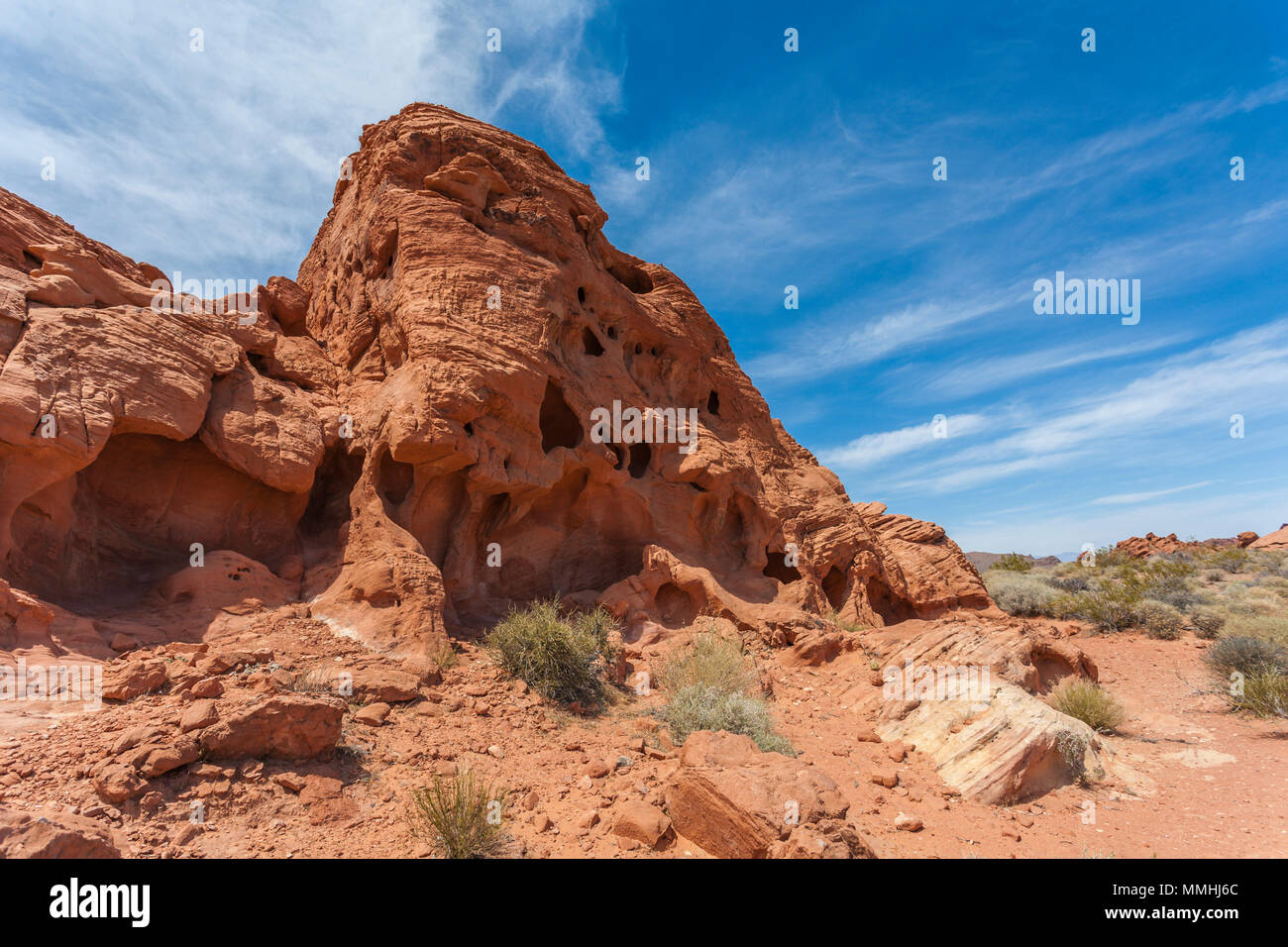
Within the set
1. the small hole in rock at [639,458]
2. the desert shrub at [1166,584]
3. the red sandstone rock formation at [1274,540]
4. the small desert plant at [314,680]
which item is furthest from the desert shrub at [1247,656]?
the red sandstone rock formation at [1274,540]

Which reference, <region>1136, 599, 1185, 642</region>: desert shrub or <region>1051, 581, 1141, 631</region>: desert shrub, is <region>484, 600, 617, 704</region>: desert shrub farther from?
<region>1051, 581, 1141, 631</region>: desert shrub

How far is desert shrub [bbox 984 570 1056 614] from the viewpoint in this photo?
1784cm

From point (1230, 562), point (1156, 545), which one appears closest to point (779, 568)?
point (1230, 562)

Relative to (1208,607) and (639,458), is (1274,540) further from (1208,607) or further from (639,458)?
(639,458)

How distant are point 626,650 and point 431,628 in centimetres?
311

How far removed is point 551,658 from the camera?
7488mm

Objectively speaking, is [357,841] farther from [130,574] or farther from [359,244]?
[359,244]

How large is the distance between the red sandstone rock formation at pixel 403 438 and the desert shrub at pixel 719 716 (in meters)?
3.23

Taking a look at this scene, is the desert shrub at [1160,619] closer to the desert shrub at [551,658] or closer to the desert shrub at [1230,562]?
the desert shrub at [551,658]

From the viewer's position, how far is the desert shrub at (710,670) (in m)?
8.00

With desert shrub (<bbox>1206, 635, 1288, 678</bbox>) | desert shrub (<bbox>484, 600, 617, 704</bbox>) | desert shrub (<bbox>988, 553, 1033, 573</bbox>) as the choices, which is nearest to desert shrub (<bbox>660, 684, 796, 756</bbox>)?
desert shrub (<bbox>484, 600, 617, 704</bbox>)

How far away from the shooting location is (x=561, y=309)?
10.8 meters

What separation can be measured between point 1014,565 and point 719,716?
85.4 feet
